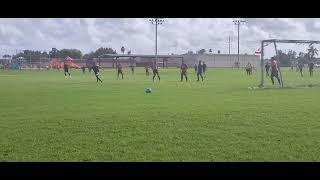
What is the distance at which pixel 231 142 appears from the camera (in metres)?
7.36

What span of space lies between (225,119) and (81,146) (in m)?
3.95

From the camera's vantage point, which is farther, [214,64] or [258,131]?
[214,64]
